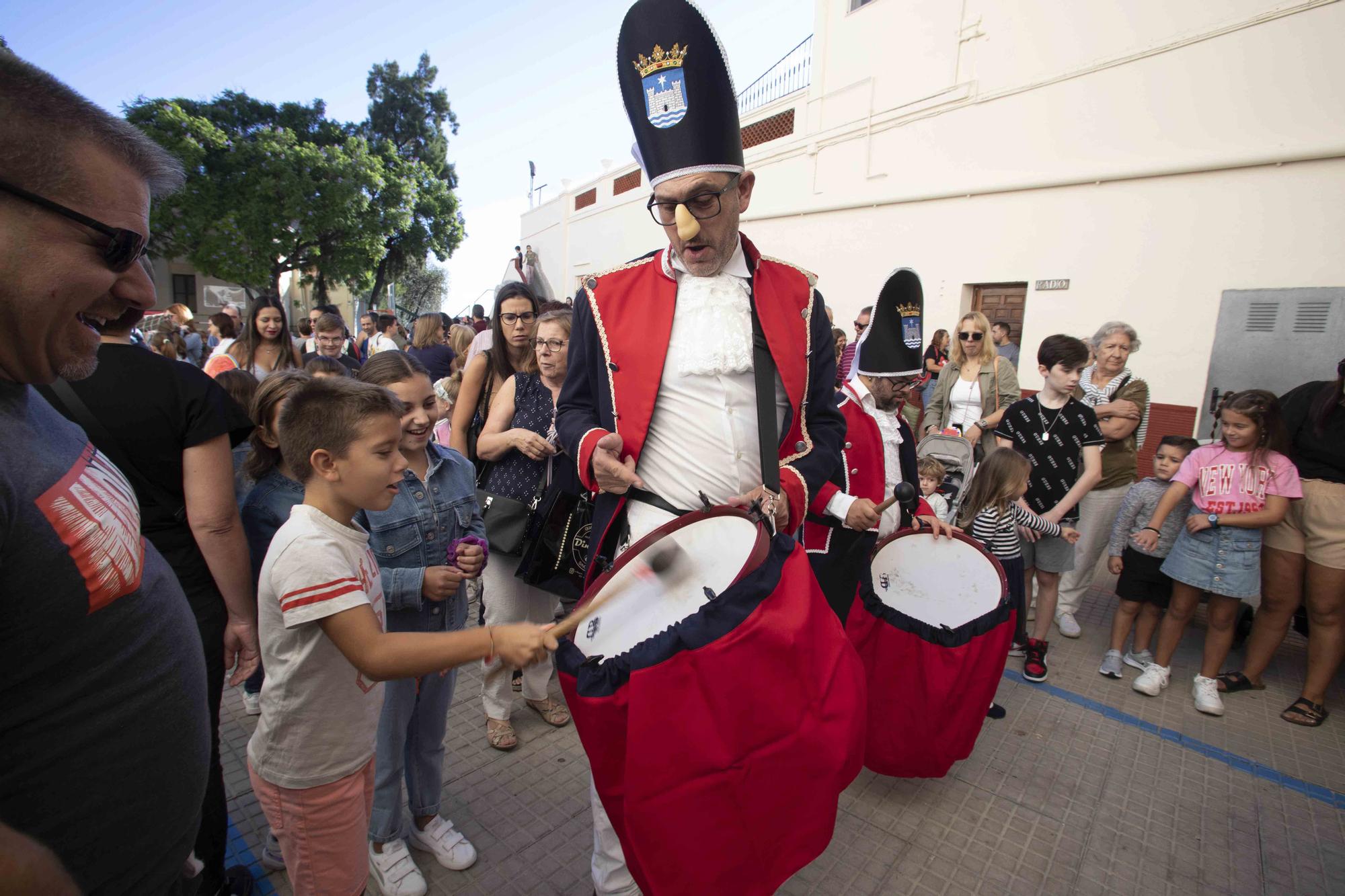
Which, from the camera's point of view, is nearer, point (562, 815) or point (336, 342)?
point (562, 815)

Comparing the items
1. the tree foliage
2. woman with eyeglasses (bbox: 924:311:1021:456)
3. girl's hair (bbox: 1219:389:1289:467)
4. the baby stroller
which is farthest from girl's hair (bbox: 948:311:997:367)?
the tree foliage

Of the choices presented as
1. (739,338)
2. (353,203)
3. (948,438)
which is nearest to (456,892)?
(739,338)

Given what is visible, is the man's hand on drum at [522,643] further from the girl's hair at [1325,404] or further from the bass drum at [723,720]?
the girl's hair at [1325,404]

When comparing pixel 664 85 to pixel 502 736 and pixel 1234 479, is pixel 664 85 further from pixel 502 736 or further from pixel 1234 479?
pixel 1234 479

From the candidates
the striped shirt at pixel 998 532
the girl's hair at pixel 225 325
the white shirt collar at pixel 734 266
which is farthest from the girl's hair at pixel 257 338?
the striped shirt at pixel 998 532

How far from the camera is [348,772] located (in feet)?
5.74

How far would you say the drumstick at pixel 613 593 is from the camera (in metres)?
1.29

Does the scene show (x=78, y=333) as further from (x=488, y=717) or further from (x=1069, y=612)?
(x=1069, y=612)

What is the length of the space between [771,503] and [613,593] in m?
0.67

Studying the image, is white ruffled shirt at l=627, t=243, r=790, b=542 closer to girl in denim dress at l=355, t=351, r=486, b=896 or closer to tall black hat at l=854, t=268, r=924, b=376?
girl in denim dress at l=355, t=351, r=486, b=896

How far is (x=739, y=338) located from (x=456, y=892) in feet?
7.01

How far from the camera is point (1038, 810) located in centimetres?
273

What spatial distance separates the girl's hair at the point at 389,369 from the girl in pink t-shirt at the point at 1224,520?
419cm

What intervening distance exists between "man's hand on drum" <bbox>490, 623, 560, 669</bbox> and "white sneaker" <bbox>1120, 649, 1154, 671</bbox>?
4.15 metres
